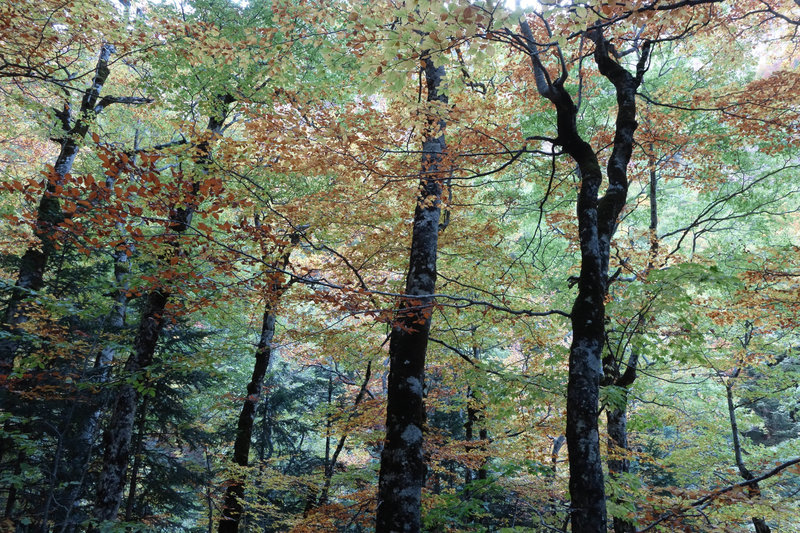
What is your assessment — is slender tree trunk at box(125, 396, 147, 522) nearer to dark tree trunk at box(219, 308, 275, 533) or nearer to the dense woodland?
the dense woodland

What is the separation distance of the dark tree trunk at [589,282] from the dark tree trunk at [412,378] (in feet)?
4.40

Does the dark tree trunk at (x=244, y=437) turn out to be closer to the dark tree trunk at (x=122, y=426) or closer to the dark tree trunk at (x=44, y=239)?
the dark tree trunk at (x=122, y=426)

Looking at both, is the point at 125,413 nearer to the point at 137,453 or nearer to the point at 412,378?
the point at 137,453

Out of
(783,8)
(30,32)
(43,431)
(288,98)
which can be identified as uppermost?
(783,8)

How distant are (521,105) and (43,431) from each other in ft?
45.6

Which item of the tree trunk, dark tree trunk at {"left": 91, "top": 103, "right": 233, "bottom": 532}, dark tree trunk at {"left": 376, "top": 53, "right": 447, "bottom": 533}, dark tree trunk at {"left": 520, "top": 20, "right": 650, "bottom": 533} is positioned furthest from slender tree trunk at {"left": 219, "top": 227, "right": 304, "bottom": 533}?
the tree trunk

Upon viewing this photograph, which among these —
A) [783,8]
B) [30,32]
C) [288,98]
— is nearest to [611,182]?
[288,98]

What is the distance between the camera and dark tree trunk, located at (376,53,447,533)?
163 inches

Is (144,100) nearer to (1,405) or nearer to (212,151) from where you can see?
(212,151)

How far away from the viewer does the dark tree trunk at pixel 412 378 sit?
13.6 feet

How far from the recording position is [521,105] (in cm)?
903

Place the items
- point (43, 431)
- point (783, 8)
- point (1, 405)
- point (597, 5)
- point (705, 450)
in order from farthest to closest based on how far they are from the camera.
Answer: point (705, 450) → point (43, 431) → point (1, 405) → point (783, 8) → point (597, 5)

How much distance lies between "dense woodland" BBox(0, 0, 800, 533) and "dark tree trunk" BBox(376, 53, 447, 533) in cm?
3

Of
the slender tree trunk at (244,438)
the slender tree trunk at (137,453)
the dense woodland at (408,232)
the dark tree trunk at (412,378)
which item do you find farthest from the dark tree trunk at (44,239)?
the dark tree trunk at (412,378)
